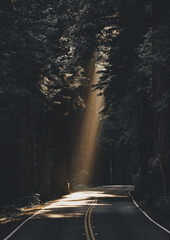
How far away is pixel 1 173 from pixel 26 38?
14957mm

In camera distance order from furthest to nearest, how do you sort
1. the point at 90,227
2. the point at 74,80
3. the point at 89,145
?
the point at 89,145, the point at 74,80, the point at 90,227

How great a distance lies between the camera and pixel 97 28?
3094cm

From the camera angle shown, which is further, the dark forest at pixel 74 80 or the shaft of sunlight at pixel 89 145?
the shaft of sunlight at pixel 89 145

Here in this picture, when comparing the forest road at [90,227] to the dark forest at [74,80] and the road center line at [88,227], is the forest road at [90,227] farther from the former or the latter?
the dark forest at [74,80]

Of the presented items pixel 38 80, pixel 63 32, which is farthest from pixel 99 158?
pixel 38 80

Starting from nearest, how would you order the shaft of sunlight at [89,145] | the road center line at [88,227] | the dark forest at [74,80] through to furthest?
the road center line at [88,227] < the dark forest at [74,80] < the shaft of sunlight at [89,145]

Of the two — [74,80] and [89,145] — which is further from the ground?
[74,80]

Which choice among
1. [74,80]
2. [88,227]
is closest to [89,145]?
[74,80]

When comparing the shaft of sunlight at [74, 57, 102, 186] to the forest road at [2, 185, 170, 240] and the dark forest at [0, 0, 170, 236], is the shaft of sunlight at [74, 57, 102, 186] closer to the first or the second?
the dark forest at [0, 0, 170, 236]

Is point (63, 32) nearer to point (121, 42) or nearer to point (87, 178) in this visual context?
point (121, 42)

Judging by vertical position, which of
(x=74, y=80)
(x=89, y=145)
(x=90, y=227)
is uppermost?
(x=74, y=80)

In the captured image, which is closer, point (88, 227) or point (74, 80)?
point (88, 227)

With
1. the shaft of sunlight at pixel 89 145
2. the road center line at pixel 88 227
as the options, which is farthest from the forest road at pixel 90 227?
the shaft of sunlight at pixel 89 145

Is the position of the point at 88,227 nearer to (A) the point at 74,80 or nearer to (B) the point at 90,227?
(B) the point at 90,227
